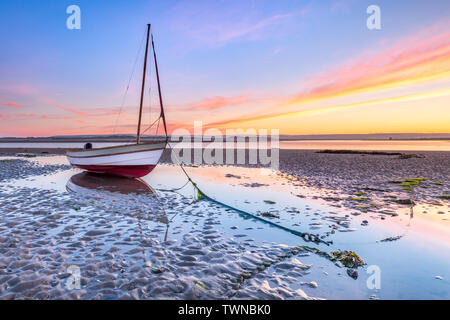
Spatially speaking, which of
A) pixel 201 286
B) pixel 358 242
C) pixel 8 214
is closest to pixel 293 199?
pixel 358 242

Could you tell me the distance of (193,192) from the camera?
12.8m

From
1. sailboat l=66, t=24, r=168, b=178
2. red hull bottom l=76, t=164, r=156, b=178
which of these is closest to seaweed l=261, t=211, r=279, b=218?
sailboat l=66, t=24, r=168, b=178

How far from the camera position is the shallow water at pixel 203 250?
165 inches

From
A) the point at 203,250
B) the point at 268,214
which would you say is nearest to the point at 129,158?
the point at 268,214

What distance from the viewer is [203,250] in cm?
Result: 572

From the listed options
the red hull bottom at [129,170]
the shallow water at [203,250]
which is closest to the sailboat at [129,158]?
the red hull bottom at [129,170]

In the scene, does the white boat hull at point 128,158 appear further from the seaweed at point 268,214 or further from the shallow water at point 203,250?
the seaweed at point 268,214

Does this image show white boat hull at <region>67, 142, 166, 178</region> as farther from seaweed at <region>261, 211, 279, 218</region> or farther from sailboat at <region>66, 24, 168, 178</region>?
seaweed at <region>261, 211, 279, 218</region>

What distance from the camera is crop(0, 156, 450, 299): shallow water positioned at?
165 inches

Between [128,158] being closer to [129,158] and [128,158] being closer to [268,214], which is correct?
[129,158]

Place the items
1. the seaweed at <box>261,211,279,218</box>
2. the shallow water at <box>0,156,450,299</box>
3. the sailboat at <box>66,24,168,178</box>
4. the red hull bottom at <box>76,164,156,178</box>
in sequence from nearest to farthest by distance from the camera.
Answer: the shallow water at <box>0,156,450,299</box>
the seaweed at <box>261,211,279,218</box>
the sailboat at <box>66,24,168,178</box>
the red hull bottom at <box>76,164,156,178</box>

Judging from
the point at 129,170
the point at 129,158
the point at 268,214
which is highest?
the point at 129,158

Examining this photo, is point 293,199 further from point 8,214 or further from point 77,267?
point 8,214
